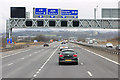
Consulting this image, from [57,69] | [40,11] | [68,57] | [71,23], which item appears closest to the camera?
[57,69]

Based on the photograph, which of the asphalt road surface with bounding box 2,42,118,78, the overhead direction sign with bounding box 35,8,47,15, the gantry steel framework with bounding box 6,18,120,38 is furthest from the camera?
the gantry steel framework with bounding box 6,18,120,38

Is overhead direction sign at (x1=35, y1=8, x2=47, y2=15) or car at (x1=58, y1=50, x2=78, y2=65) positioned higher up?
overhead direction sign at (x1=35, y1=8, x2=47, y2=15)

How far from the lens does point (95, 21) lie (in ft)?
190

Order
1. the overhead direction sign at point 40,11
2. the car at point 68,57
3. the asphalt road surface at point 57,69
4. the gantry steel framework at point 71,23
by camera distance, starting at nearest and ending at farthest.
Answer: the asphalt road surface at point 57,69 < the car at point 68,57 < the overhead direction sign at point 40,11 < the gantry steel framework at point 71,23

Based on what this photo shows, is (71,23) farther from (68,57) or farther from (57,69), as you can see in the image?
(57,69)

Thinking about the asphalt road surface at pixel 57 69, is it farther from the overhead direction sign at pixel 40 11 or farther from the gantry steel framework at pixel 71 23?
the gantry steel framework at pixel 71 23

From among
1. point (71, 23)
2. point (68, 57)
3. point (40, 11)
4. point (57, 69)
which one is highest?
point (40, 11)

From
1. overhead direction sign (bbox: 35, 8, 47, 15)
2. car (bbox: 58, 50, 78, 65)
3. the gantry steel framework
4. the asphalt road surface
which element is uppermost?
overhead direction sign (bbox: 35, 8, 47, 15)

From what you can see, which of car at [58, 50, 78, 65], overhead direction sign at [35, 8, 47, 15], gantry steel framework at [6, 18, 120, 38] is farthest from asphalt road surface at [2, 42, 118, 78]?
gantry steel framework at [6, 18, 120, 38]

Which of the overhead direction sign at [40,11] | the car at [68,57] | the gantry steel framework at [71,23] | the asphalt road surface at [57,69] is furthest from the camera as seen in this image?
the gantry steel framework at [71,23]

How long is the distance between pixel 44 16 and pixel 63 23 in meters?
5.91

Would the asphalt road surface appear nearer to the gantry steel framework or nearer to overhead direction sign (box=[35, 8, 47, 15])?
overhead direction sign (box=[35, 8, 47, 15])

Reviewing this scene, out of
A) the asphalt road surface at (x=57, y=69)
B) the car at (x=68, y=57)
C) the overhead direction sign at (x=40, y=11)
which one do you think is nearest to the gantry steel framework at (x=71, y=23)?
the overhead direction sign at (x=40, y=11)

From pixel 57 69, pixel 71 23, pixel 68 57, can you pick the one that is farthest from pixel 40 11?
pixel 57 69
